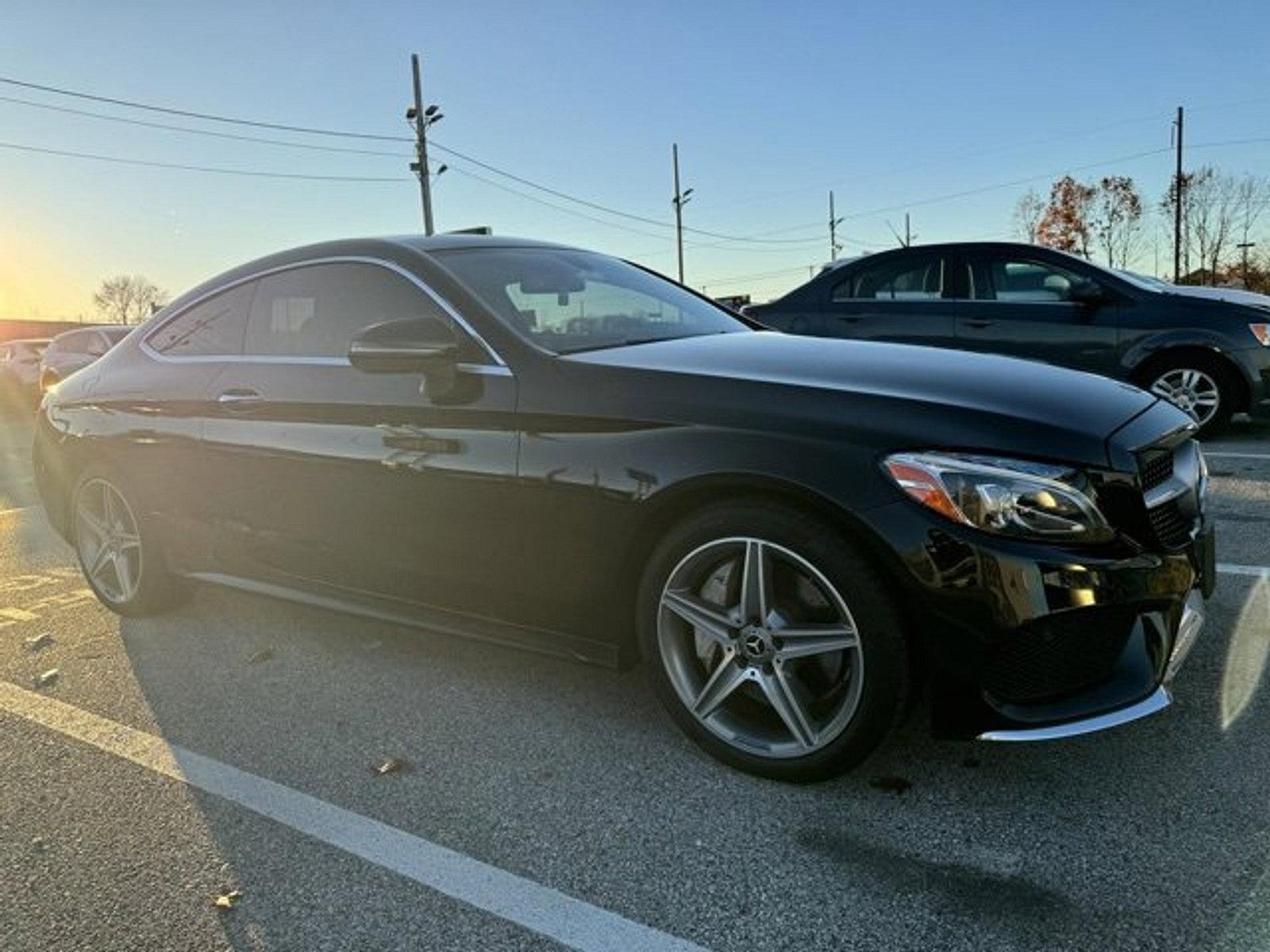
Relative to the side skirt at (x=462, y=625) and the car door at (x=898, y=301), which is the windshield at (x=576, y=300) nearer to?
the side skirt at (x=462, y=625)

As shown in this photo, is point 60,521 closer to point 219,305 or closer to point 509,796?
point 219,305

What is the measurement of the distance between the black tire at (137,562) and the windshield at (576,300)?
73.9 inches

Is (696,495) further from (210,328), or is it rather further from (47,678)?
(47,678)

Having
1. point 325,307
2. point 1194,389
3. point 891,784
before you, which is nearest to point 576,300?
point 325,307

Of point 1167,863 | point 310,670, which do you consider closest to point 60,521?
point 310,670

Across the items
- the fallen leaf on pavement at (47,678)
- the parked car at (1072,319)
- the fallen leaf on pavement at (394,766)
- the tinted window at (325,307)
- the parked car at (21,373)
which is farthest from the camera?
the parked car at (21,373)

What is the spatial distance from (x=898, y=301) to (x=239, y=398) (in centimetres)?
549

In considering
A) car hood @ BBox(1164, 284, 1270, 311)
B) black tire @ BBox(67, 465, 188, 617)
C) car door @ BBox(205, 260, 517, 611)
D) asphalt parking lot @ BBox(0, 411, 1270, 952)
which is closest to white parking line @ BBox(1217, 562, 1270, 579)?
asphalt parking lot @ BBox(0, 411, 1270, 952)

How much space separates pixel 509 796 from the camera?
2529 millimetres

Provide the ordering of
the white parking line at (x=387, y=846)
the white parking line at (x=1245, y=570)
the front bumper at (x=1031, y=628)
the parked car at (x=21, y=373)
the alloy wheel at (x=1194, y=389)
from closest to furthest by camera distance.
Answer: the white parking line at (x=387, y=846) → the front bumper at (x=1031, y=628) → the white parking line at (x=1245, y=570) → the alloy wheel at (x=1194, y=389) → the parked car at (x=21, y=373)

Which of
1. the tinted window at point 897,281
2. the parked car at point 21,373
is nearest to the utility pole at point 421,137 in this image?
the parked car at point 21,373

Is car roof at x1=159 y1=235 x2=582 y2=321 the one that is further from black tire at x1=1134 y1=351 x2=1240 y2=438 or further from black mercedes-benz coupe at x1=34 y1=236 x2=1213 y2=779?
black tire at x1=1134 y1=351 x2=1240 y2=438

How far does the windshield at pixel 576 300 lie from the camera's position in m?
3.08

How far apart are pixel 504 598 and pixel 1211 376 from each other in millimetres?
6267
